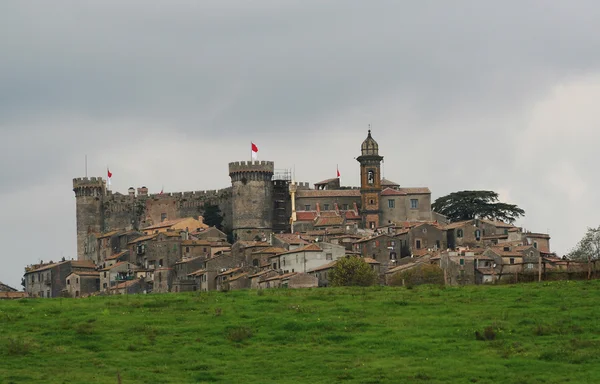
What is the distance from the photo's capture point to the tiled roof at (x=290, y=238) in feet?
422

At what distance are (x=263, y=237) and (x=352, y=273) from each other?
1338 inches

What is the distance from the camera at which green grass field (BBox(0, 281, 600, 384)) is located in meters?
47.3

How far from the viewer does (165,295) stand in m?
66.0

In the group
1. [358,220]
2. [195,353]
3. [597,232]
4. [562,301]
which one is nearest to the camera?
[195,353]

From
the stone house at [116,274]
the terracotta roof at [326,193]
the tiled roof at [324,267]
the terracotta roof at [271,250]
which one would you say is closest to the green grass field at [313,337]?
the tiled roof at [324,267]

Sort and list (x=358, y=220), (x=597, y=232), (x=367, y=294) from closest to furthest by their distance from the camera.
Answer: (x=367, y=294)
(x=597, y=232)
(x=358, y=220)

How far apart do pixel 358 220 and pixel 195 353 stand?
3667 inches

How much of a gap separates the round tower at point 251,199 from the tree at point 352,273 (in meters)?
31.5

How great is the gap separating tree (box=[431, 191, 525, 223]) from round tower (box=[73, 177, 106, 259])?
34.8m

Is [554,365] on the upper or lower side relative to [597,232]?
lower

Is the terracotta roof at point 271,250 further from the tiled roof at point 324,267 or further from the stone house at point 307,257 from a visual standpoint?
the tiled roof at point 324,267

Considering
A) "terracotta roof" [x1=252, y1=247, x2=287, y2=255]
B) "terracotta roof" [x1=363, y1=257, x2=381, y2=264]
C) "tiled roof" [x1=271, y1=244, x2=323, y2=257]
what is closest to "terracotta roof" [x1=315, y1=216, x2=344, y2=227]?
"terracotta roof" [x1=252, y1=247, x2=287, y2=255]

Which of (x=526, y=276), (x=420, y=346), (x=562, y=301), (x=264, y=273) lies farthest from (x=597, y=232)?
(x=420, y=346)

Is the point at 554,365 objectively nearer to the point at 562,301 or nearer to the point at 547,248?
the point at 562,301
